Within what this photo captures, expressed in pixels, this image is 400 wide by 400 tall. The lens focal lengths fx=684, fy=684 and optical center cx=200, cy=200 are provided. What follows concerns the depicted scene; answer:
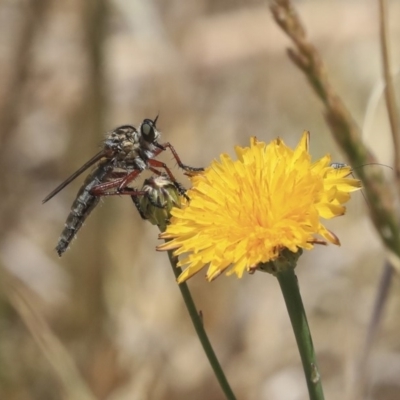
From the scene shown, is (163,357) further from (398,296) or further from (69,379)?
(398,296)

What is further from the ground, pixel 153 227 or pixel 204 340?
pixel 153 227

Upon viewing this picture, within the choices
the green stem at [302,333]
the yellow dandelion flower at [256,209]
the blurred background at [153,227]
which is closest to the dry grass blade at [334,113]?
the yellow dandelion flower at [256,209]

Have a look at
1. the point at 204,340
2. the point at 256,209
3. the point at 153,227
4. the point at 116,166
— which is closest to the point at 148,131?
the point at 116,166

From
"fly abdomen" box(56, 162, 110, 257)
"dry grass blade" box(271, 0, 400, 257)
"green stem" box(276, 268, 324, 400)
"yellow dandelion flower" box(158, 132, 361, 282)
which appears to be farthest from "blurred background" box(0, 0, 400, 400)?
"green stem" box(276, 268, 324, 400)

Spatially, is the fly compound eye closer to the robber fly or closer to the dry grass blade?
the robber fly

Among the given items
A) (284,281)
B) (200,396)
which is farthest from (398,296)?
(284,281)

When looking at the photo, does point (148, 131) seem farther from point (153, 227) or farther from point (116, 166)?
point (153, 227)
